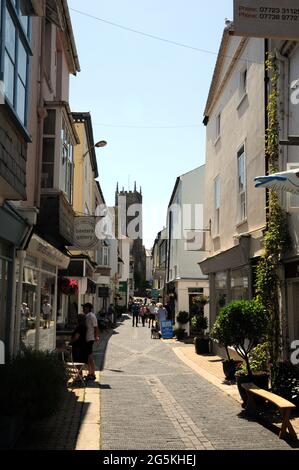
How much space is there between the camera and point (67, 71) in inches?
703

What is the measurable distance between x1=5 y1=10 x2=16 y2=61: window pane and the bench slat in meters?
6.22

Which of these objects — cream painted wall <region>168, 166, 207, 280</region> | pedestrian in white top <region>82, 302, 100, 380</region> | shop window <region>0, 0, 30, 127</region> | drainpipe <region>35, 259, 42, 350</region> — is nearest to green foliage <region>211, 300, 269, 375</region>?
pedestrian in white top <region>82, 302, 100, 380</region>

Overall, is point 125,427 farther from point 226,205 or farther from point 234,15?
point 226,205

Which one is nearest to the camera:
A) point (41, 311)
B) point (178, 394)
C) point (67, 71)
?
point (178, 394)

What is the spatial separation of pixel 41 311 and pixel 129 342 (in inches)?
439

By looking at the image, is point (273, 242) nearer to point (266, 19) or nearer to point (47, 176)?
point (266, 19)

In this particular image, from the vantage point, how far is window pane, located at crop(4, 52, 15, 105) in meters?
7.48

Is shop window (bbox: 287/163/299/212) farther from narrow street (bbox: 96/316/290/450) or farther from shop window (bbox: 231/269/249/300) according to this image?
narrow street (bbox: 96/316/290/450)

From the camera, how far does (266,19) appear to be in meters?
7.13

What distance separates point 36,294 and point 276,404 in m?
6.77

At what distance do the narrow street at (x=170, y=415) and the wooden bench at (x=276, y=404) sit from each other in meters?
0.19

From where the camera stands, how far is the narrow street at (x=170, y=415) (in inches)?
280

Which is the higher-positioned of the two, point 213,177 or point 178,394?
point 213,177
